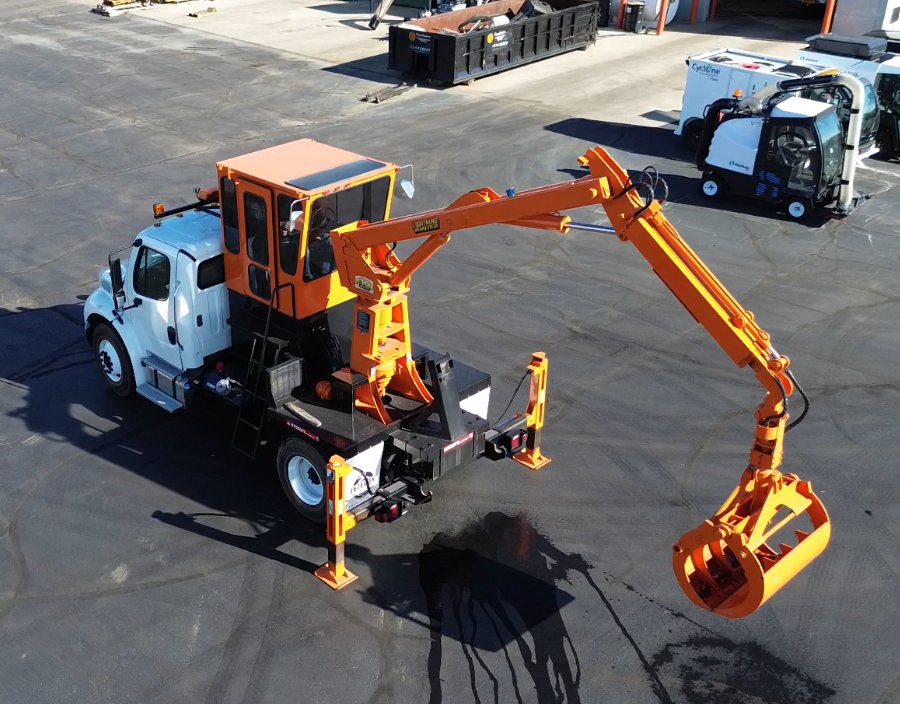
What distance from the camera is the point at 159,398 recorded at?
1183 cm

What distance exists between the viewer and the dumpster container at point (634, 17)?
34125 mm

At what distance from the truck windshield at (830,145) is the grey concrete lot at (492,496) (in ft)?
3.52

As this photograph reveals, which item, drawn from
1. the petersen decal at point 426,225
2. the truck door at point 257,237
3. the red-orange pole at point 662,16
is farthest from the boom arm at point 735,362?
the red-orange pole at point 662,16

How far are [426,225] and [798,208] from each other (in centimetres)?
1271

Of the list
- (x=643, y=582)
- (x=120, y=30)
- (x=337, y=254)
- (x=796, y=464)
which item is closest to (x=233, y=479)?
(x=337, y=254)

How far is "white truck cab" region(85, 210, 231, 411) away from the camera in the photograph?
36.7 feet

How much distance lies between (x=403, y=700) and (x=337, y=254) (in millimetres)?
4469

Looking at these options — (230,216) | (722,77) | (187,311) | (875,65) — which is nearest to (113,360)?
(187,311)

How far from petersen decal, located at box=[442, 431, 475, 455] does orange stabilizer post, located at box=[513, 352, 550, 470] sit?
1.07 metres

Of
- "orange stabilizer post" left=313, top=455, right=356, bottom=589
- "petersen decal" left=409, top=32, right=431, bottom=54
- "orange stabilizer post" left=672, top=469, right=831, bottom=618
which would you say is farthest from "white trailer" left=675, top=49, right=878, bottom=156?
"orange stabilizer post" left=313, top=455, right=356, bottom=589

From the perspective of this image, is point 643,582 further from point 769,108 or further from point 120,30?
point 120,30

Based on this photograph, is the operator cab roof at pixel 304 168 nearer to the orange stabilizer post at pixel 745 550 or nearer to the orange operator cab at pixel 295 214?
the orange operator cab at pixel 295 214

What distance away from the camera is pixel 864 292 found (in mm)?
16688

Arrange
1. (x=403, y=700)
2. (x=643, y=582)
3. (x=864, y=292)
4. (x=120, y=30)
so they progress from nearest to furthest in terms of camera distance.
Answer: (x=403, y=700) → (x=643, y=582) → (x=864, y=292) → (x=120, y=30)
